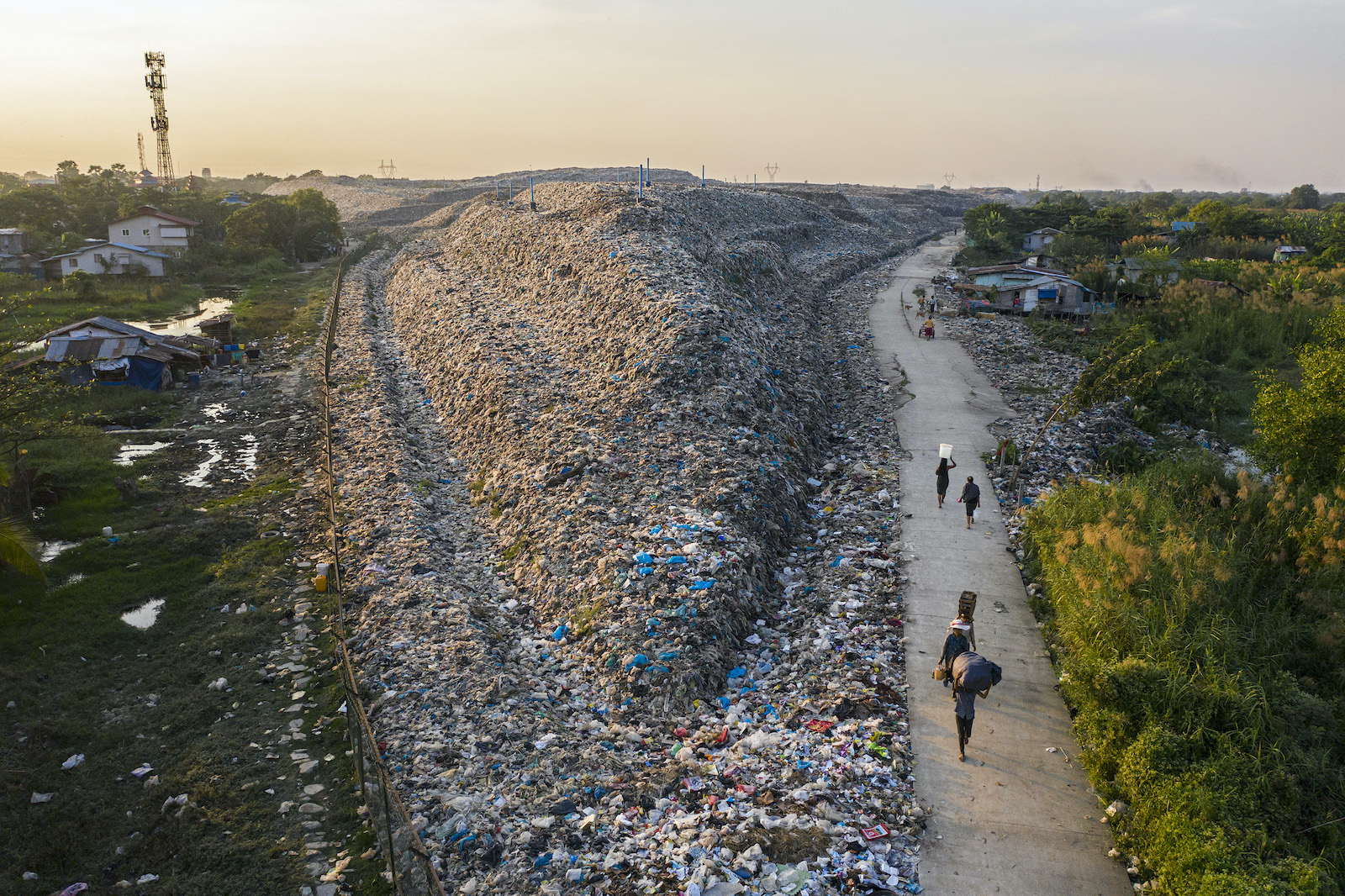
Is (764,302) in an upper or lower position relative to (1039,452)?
upper

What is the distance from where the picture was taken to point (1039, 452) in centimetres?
1575

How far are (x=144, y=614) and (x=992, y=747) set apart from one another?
12.1 metres

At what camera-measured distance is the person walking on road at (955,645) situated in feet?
26.7

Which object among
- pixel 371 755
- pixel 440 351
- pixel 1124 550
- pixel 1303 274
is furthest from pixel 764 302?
pixel 1303 274

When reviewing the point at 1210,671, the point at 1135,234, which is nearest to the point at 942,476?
the point at 1210,671

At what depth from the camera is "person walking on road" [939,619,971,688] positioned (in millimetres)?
8141

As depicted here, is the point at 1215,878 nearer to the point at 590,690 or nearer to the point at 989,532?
the point at 590,690

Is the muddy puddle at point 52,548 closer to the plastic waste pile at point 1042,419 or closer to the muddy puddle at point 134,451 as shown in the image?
the muddy puddle at point 134,451

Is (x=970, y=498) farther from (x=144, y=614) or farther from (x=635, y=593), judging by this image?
(x=144, y=614)

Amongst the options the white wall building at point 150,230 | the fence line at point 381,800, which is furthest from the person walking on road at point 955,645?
the white wall building at point 150,230

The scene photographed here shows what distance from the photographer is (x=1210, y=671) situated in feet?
23.5

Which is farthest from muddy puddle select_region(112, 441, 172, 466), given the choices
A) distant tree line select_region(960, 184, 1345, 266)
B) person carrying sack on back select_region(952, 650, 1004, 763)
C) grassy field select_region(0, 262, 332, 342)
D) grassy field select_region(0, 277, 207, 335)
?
distant tree line select_region(960, 184, 1345, 266)

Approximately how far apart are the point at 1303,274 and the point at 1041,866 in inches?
1548

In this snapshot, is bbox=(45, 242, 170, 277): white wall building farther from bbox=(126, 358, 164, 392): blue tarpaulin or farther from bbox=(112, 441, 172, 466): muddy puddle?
bbox=(112, 441, 172, 466): muddy puddle
